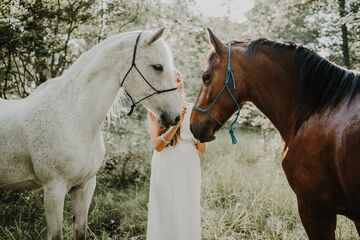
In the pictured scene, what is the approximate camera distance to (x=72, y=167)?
2781mm

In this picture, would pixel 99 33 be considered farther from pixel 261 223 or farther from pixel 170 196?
pixel 261 223

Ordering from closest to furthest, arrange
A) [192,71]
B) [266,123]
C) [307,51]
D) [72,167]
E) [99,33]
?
1. [307,51]
2. [72,167]
3. [99,33]
4. [266,123]
5. [192,71]

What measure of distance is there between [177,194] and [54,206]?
46.4 inches

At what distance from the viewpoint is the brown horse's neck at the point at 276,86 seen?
2.65 metres

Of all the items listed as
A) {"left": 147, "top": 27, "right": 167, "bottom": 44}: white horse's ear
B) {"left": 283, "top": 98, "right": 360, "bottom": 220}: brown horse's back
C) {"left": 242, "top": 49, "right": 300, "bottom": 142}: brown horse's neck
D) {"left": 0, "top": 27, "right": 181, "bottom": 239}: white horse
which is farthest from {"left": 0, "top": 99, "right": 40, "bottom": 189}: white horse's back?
{"left": 283, "top": 98, "right": 360, "bottom": 220}: brown horse's back

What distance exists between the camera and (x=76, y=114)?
2895 mm

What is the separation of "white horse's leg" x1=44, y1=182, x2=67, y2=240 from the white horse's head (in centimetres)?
99

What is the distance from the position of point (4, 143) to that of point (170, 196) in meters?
1.58

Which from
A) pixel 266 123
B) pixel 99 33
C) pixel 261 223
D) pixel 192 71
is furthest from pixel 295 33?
pixel 261 223

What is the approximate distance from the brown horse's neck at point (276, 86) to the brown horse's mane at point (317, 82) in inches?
2.0

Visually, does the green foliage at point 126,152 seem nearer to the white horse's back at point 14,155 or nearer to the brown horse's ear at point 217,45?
the white horse's back at point 14,155

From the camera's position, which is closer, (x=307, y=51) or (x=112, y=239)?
(x=307, y=51)

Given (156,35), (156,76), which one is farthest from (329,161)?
(156,35)

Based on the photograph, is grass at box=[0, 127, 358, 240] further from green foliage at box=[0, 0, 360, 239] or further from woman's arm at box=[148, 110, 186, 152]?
woman's arm at box=[148, 110, 186, 152]
